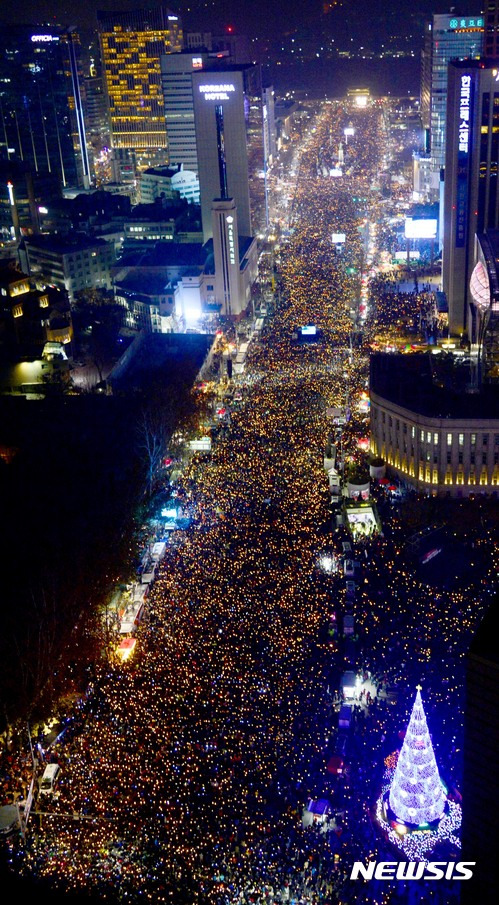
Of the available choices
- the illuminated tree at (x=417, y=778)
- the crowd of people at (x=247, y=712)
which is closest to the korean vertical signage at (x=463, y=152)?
the crowd of people at (x=247, y=712)

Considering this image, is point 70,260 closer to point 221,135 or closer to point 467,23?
point 221,135

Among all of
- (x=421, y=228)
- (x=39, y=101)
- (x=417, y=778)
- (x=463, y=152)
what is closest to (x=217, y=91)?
(x=421, y=228)

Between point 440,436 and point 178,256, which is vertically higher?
point 178,256

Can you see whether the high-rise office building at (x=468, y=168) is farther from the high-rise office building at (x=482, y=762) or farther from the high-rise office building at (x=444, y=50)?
the high-rise office building at (x=482, y=762)

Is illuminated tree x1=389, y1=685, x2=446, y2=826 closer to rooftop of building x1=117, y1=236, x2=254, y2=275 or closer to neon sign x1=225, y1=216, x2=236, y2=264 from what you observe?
neon sign x1=225, y1=216, x2=236, y2=264

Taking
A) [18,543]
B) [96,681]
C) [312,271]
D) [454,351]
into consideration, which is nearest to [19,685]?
[96,681]

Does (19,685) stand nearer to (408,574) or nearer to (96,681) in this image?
(96,681)
